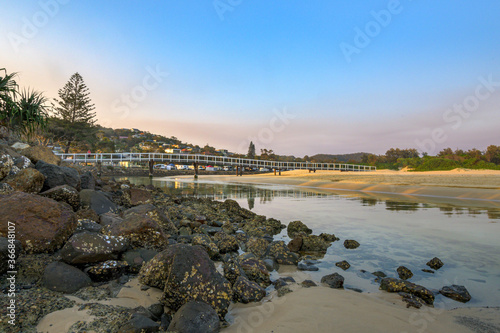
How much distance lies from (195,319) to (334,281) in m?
2.47

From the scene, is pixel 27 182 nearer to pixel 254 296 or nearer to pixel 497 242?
pixel 254 296

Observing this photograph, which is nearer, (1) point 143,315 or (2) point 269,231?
(1) point 143,315

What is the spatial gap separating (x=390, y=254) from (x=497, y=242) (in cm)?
322

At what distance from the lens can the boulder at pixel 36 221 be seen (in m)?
3.66

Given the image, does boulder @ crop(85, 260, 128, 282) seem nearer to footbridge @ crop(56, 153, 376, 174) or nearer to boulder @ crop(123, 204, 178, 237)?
boulder @ crop(123, 204, 178, 237)

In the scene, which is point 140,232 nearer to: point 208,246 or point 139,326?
point 208,246

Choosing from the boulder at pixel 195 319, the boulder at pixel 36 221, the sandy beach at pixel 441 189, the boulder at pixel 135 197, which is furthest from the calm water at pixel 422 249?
the sandy beach at pixel 441 189

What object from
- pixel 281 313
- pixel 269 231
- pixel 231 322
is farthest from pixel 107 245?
pixel 269 231

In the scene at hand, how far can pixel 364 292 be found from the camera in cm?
389

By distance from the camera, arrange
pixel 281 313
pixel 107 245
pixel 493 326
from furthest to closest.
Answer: pixel 107 245 → pixel 281 313 → pixel 493 326

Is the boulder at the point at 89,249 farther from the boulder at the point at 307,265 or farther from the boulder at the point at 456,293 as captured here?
the boulder at the point at 456,293

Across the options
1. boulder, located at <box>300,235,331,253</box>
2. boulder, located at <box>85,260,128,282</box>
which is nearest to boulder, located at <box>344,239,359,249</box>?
boulder, located at <box>300,235,331,253</box>

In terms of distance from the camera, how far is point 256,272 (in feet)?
14.0

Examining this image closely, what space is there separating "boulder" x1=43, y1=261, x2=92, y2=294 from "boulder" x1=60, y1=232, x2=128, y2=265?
0.13m
